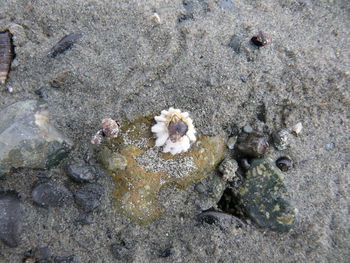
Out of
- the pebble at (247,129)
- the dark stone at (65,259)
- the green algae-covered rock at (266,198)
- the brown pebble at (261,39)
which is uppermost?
the brown pebble at (261,39)

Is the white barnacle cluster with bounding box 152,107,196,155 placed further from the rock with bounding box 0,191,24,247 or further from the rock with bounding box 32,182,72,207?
the rock with bounding box 0,191,24,247

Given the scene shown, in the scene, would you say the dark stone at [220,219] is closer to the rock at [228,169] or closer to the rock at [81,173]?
the rock at [228,169]

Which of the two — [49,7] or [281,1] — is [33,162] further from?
[281,1]

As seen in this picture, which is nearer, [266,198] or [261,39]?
[266,198]

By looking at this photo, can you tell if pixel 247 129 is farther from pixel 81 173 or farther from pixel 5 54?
pixel 5 54

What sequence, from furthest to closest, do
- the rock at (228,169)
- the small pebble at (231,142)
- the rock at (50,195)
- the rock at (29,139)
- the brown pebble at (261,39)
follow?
the brown pebble at (261,39), the small pebble at (231,142), the rock at (228,169), the rock at (50,195), the rock at (29,139)

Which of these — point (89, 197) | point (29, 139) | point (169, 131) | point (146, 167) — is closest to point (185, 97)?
point (169, 131)

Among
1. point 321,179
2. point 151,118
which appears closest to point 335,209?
point 321,179

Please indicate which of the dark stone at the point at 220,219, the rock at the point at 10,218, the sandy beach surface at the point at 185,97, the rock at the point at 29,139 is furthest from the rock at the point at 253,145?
the rock at the point at 10,218
